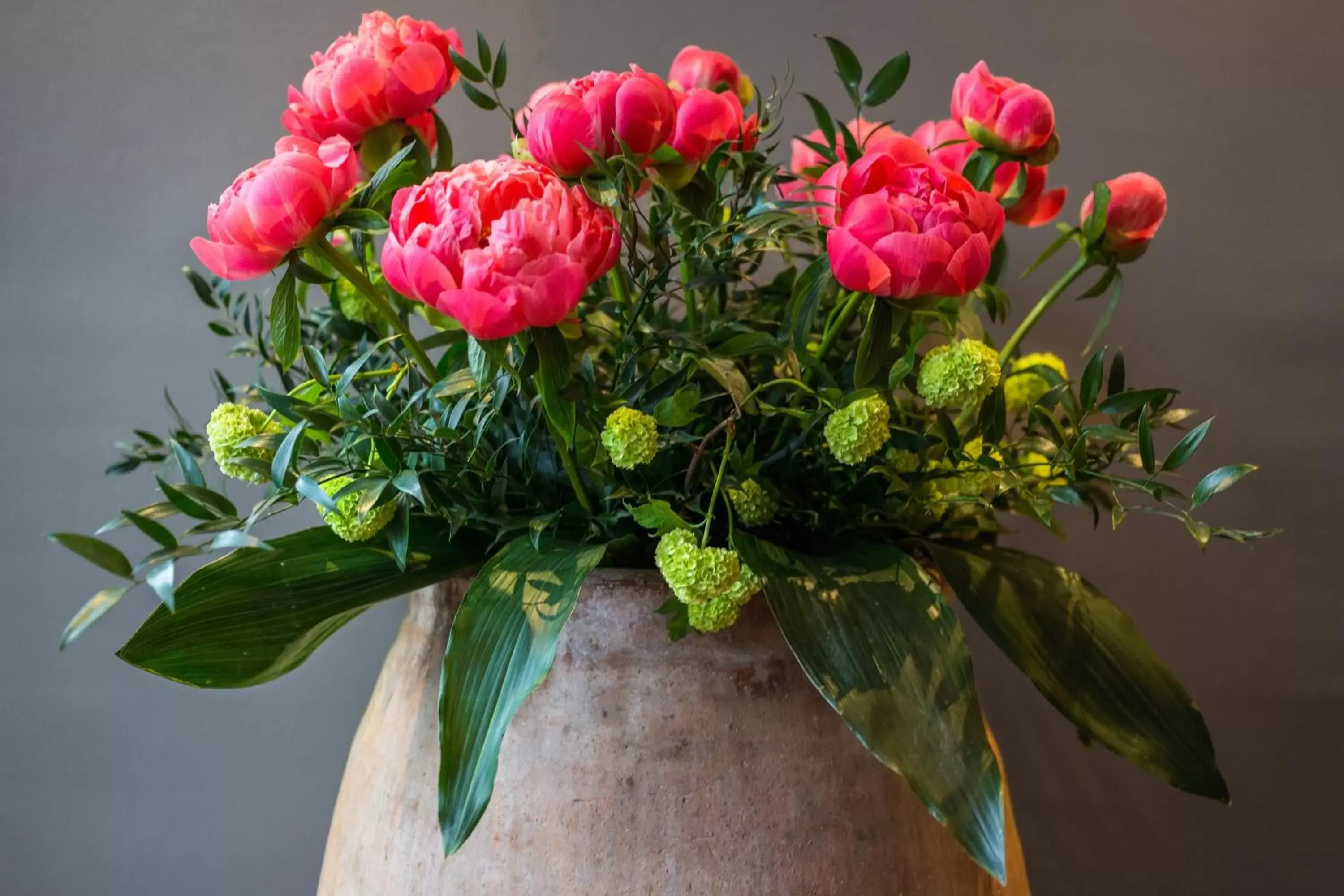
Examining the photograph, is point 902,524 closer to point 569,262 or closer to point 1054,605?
point 1054,605

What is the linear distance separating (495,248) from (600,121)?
0.12m

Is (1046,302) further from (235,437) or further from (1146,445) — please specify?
(235,437)

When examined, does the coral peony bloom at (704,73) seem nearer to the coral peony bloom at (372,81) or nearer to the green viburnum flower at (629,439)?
the coral peony bloom at (372,81)

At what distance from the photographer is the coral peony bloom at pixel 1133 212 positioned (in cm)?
60

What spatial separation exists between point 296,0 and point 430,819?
0.72 metres

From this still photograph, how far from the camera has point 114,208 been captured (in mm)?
882

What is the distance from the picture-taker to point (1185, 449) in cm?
51

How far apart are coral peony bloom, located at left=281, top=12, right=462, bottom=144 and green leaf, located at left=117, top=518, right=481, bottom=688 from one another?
0.22 metres

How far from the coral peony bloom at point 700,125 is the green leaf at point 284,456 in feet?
0.76

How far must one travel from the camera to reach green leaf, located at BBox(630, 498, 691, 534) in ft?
1.56

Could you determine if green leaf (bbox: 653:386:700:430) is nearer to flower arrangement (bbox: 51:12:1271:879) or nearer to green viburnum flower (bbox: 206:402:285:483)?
flower arrangement (bbox: 51:12:1271:879)

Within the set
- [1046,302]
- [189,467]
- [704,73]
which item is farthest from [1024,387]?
[189,467]

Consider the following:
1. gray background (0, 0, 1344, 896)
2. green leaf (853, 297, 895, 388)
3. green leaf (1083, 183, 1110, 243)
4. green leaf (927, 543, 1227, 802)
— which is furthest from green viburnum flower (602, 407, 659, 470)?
gray background (0, 0, 1344, 896)

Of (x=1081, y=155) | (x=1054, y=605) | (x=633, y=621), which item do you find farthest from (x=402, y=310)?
(x=1081, y=155)
